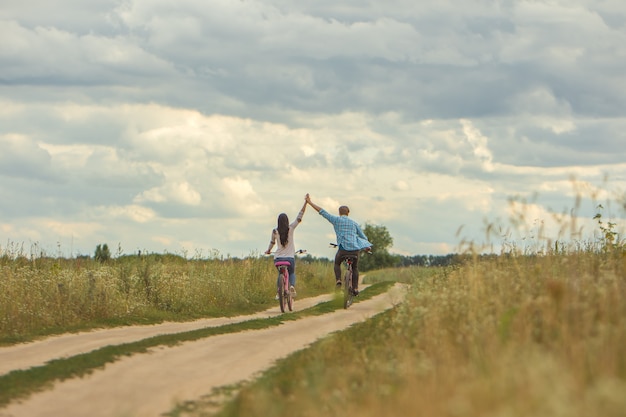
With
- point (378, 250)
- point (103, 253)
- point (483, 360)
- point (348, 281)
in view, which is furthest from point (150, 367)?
point (378, 250)

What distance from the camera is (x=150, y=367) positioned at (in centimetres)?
1303

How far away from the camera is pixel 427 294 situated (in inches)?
585

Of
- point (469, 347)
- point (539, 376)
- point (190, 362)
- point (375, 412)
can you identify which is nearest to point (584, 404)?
point (539, 376)

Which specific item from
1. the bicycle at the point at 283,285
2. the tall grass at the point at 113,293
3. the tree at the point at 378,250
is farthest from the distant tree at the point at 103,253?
the tree at the point at 378,250

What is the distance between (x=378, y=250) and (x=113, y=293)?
83114mm

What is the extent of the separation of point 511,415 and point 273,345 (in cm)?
1021

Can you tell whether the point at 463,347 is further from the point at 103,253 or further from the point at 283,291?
the point at 103,253

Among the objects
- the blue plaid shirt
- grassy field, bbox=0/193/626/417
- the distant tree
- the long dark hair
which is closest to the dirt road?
grassy field, bbox=0/193/626/417

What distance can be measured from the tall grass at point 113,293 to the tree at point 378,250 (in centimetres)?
7007

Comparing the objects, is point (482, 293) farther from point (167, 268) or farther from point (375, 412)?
point (167, 268)

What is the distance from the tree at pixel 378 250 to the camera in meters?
103

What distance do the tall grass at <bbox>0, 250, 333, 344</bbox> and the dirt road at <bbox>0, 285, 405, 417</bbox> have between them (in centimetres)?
188

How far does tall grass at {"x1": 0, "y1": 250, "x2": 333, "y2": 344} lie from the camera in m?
20.3

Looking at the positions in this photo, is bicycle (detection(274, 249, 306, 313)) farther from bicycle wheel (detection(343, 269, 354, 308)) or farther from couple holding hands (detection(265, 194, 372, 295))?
bicycle wheel (detection(343, 269, 354, 308))
